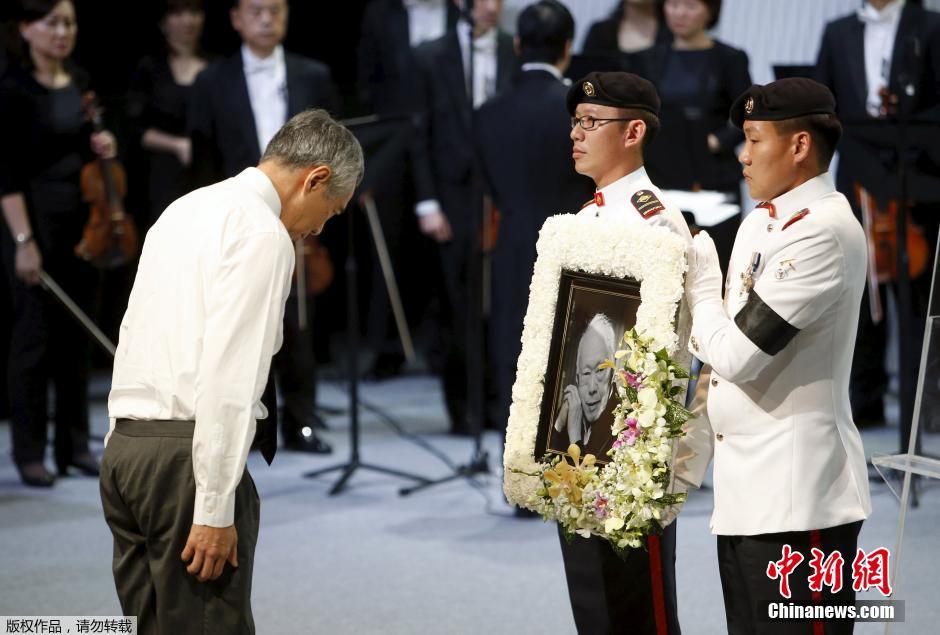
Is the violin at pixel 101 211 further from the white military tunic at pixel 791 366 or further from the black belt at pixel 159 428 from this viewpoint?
the white military tunic at pixel 791 366

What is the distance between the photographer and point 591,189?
15.2 ft

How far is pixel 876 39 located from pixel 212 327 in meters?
4.25

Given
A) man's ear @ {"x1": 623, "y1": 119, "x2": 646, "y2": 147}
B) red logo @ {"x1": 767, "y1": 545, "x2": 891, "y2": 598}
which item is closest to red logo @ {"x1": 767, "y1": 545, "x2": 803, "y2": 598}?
red logo @ {"x1": 767, "y1": 545, "x2": 891, "y2": 598}

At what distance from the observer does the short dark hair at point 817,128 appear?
2.36 meters

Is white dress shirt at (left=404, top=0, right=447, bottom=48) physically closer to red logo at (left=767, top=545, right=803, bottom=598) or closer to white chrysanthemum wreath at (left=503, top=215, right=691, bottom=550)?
white chrysanthemum wreath at (left=503, top=215, right=691, bottom=550)

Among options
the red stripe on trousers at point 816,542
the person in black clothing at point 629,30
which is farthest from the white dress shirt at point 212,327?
the person in black clothing at point 629,30

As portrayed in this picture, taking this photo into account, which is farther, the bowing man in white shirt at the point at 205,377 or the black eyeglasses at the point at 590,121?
the black eyeglasses at the point at 590,121

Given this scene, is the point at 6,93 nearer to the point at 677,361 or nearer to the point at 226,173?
the point at 226,173

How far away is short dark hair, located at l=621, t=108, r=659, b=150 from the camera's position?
9.21 ft

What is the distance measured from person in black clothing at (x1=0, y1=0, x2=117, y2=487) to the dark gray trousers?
2969 millimetres

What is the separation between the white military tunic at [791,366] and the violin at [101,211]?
11.5ft

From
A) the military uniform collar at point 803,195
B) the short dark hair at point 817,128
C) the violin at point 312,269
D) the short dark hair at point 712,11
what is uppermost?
the short dark hair at point 712,11

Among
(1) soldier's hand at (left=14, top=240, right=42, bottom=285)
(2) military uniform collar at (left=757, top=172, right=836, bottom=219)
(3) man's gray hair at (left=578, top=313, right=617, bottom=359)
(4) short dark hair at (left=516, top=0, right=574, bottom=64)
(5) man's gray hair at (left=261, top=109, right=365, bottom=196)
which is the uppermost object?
(4) short dark hair at (left=516, top=0, right=574, bottom=64)

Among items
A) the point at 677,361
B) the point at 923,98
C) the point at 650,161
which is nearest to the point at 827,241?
the point at 677,361
